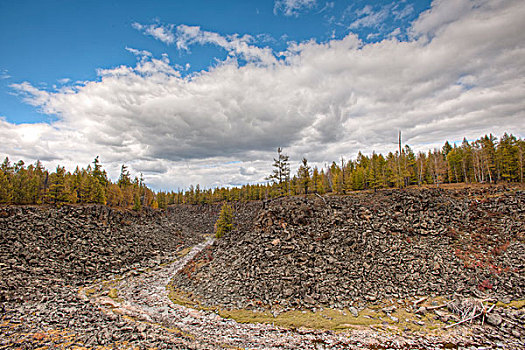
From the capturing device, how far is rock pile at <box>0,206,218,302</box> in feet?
95.8

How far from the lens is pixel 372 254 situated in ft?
95.5

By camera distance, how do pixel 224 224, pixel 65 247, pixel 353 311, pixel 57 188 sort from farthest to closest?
pixel 57 188 → pixel 224 224 → pixel 65 247 → pixel 353 311

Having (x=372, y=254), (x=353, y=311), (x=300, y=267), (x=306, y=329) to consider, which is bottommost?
(x=306, y=329)

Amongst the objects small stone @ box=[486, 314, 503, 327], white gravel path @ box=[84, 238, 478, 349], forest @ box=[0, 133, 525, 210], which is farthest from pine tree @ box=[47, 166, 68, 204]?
small stone @ box=[486, 314, 503, 327]

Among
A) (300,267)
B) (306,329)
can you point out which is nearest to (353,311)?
(306,329)

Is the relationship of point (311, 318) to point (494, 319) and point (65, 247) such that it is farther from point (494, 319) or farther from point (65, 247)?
point (65, 247)

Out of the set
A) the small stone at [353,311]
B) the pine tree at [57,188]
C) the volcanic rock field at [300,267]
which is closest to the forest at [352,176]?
the pine tree at [57,188]

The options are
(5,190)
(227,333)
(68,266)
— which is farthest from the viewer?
(5,190)

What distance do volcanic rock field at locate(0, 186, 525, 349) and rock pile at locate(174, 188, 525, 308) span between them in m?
0.15

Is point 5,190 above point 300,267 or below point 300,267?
above

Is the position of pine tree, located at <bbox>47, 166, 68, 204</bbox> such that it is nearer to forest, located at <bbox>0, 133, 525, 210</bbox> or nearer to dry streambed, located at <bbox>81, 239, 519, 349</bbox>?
forest, located at <bbox>0, 133, 525, 210</bbox>

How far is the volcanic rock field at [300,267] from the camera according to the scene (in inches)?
778

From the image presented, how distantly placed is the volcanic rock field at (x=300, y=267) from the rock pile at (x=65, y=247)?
0.71ft

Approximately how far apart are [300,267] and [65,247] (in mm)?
41846
